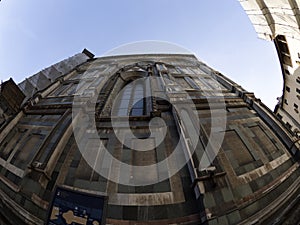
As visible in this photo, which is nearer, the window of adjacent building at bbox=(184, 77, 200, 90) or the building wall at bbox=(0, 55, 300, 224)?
the building wall at bbox=(0, 55, 300, 224)

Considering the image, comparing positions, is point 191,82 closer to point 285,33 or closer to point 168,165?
point 285,33

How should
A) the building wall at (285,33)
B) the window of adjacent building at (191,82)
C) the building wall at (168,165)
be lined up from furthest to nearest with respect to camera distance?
1. the window of adjacent building at (191,82)
2. the building wall at (285,33)
3. the building wall at (168,165)

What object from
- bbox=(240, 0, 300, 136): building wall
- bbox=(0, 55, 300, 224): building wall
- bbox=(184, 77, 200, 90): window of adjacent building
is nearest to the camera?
bbox=(0, 55, 300, 224): building wall

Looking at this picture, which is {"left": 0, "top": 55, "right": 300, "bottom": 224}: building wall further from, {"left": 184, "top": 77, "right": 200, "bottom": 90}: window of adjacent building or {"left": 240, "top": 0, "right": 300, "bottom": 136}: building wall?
{"left": 240, "top": 0, "right": 300, "bottom": 136}: building wall

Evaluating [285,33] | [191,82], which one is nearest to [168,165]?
[191,82]

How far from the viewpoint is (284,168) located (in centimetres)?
1183

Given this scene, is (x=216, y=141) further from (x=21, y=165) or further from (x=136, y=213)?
(x=21, y=165)

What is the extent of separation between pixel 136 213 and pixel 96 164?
3308 millimetres

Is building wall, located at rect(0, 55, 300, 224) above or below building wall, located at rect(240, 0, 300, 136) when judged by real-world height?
below

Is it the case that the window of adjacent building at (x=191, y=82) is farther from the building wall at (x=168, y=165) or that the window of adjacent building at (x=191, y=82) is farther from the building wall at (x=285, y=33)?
the building wall at (x=285, y=33)

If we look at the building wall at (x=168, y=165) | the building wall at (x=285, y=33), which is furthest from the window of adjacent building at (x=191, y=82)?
the building wall at (x=285, y=33)

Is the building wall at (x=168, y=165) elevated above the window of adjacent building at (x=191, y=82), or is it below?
below

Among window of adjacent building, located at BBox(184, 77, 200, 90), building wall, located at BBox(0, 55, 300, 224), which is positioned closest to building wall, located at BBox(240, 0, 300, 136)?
building wall, located at BBox(0, 55, 300, 224)

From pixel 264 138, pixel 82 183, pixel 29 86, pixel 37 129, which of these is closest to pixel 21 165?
pixel 37 129
